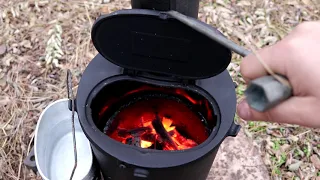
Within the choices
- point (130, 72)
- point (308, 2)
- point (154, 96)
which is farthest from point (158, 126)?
point (308, 2)

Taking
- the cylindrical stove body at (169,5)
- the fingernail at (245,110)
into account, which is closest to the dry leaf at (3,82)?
the cylindrical stove body at (169,5)

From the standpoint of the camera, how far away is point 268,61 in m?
0.99

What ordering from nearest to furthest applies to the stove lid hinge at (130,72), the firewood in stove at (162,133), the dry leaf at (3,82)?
the stove lid hinge at (130,72) < the firewood in stove at (162,133) < the dry leaf at (3,82)

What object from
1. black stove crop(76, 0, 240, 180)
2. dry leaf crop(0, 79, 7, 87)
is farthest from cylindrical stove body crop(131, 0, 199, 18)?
dry leaf crop(0, 79, 7, 87)

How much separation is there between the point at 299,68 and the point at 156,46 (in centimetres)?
70

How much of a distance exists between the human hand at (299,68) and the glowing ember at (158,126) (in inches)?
29.0

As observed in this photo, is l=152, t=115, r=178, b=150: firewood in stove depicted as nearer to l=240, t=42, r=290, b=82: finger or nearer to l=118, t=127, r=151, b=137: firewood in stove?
l=118, t=127, r=151, b=137: firewood in stove

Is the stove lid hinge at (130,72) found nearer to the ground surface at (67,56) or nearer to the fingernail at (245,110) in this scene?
the fingernail at (245,110)

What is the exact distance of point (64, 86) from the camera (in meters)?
2.47

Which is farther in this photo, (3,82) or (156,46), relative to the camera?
(3,82)

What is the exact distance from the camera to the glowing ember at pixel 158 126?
5.80 feet

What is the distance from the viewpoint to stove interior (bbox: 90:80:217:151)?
1732mm

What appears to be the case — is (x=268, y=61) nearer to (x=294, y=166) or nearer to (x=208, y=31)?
(x=208, y=31)

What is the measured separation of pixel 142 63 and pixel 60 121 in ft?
2.33
